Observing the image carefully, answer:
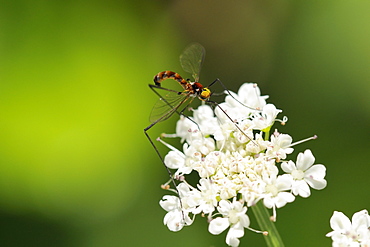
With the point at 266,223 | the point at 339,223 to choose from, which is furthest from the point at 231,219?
the point at 339,223

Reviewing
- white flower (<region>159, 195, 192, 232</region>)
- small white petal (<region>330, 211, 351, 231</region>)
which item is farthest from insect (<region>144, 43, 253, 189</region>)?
small white petal (<region>330, 211, 351, 231</region>)

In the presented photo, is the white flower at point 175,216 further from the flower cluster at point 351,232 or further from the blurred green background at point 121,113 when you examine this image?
the blurred green background at point 121,113

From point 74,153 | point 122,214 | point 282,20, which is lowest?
point 122,214

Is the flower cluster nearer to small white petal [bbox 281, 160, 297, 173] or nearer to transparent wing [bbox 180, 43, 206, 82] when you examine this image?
small white petal [bbox 281, 160, 297, 173]

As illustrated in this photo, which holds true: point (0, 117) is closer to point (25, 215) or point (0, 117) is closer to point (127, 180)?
point (25, 215)

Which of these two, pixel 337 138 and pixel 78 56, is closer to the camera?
pixel 337 138

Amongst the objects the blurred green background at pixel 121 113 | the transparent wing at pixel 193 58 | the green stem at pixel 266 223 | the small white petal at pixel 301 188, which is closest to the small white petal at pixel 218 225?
the green stem at pixel 266 223

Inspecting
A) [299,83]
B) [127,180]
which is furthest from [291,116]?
[127,180]

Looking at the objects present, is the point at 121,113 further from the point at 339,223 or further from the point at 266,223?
the point at 339,223
